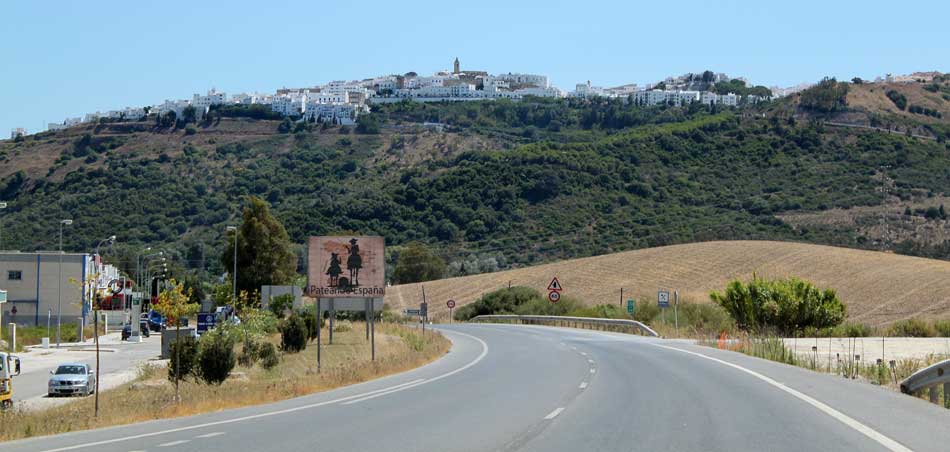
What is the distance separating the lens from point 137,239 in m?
120

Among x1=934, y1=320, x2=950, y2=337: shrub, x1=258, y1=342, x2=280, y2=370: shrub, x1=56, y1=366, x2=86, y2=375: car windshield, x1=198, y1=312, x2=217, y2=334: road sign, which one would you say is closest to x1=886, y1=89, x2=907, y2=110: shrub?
x1=934, y1=320, x2=950, y2=337: shrub

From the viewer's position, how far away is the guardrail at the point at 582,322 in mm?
55234

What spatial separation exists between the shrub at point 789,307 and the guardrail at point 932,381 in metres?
28.3

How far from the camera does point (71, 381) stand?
34.7 m

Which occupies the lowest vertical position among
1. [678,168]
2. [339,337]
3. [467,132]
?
[339,337]

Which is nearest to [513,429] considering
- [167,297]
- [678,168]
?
[167,297]

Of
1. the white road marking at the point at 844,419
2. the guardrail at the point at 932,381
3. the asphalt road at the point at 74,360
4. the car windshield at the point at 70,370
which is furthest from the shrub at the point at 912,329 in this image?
the car windshield at the point at 70,370

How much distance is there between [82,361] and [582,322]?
2905cm

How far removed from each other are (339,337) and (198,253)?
7047 centimetres

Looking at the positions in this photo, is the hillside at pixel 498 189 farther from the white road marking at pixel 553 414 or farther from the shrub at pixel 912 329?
the white road marking at pixel 553 414

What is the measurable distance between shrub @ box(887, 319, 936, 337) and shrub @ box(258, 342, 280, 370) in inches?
1133

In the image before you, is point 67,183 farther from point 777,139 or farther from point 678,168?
point 777,139

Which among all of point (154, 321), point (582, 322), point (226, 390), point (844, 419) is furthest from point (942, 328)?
point (154, 321)

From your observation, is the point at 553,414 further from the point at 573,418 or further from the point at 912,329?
the point at 912,329
